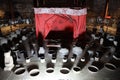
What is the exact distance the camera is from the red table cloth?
5031mm

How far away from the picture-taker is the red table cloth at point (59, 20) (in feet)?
16.5

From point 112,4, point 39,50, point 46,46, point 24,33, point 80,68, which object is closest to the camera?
point 80,68

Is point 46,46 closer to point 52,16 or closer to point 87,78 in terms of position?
point 52,16

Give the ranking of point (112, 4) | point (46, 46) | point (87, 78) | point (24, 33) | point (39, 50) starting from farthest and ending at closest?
point (112, 4)
point (24, 33)
point (46, 46)
point (39, 50)
point (87, 78)

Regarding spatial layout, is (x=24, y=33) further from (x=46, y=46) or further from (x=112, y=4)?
(x=112, y=4)

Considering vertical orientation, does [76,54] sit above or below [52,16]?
below

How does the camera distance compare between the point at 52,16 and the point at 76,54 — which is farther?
the point at 52,16

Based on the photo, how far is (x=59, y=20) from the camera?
5.43m

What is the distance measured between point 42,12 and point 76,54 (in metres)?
1.88

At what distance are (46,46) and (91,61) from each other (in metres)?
1.62

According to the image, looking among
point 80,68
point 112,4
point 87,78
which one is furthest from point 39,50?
point 112,4

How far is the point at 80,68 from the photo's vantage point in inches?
156

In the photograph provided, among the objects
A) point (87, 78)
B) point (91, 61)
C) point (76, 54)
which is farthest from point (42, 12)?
point (87, 78)

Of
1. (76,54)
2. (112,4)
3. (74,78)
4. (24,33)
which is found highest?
(112,4)
